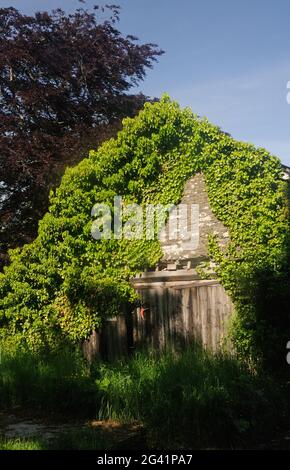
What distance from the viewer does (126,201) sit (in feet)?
40.0

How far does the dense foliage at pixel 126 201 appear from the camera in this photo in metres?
10.5

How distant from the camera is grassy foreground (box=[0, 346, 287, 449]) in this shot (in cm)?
693

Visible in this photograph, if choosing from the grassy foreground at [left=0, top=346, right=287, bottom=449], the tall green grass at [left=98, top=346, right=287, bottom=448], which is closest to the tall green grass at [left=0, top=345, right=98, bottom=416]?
the grassy foreground at [left=0, top=346, right=287, bottom=449]

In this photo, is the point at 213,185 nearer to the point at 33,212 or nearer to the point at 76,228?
the point at 76,228

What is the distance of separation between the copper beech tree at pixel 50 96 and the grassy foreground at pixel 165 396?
9.56m

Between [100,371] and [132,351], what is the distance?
9.10ft

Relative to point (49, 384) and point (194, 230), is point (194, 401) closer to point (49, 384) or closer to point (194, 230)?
point (49, 384)

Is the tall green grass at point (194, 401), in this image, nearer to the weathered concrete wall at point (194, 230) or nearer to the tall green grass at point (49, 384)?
the tall green grass at point (49, 384)

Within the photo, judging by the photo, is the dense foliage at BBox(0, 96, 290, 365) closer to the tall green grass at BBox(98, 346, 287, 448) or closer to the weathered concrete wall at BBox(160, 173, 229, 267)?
the weathered concrete wall at BBox(160, 173, 229, 267)

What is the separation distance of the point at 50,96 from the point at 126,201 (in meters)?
8.89

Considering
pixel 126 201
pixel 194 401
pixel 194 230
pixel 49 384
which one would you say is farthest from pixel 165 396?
pixel 126 201

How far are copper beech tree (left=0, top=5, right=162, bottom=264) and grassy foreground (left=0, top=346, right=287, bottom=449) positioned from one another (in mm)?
9562
